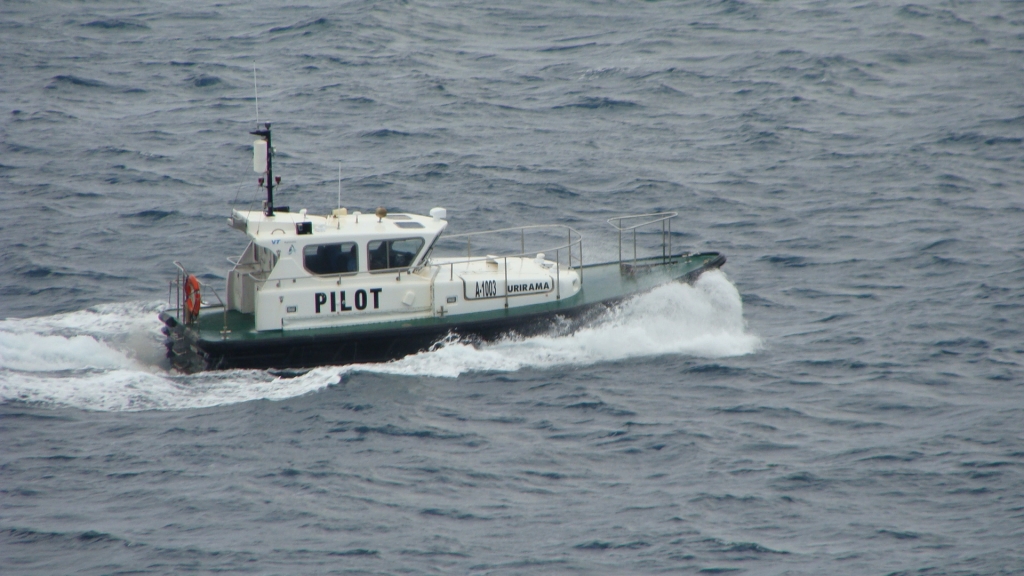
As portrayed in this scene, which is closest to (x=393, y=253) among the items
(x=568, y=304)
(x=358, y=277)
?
(x=358, y=277)

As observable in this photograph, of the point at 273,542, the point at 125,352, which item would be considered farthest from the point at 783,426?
the point at 125,352

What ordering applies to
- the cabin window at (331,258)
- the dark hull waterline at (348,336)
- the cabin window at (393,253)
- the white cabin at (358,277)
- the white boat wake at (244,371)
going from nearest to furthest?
1. the white boat wake at (244,371)
2. the dark hull waterline at (348,336)
3. the white cabin at (358,277)
4. the cabin window at (331,258)
5. the cabin window at (393,253)

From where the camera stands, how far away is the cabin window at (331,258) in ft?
54.4

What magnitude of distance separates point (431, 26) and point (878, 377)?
1010 inches

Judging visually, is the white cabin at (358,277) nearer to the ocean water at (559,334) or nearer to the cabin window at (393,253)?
the cabin window at (393,253)

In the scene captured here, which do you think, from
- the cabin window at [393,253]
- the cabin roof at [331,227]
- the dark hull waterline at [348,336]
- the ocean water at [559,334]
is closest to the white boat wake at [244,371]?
the ocean water at [559,334]

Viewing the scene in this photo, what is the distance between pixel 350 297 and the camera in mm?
16719

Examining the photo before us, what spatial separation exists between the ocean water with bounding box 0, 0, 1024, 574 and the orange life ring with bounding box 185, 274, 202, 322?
0.95 metres

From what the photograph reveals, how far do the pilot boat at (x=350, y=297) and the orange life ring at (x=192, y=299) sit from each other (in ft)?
0.07

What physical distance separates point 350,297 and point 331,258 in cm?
62

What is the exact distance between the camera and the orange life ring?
1655 cm

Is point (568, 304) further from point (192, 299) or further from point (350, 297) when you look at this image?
point (192, 299)

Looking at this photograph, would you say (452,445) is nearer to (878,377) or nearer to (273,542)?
(273,542)

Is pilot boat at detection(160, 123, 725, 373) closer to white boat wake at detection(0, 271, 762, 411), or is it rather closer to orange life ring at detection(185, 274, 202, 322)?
orange life ring at detection(185, 274, 202, 322)
